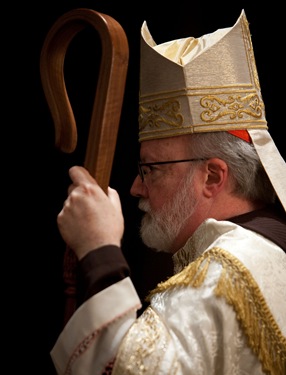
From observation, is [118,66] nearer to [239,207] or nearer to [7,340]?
[239,207]

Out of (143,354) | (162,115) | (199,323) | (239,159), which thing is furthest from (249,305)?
(162,115)

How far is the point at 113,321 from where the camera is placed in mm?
1566

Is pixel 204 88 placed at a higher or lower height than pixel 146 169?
higher

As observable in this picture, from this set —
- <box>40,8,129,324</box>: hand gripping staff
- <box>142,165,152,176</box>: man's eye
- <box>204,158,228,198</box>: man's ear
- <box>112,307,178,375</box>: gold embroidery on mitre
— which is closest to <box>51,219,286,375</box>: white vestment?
<box>112,307,178,375</box>: gold embroidery on mitre

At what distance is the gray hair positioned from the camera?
2082mm

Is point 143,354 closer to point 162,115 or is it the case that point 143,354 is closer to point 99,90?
point 99,90

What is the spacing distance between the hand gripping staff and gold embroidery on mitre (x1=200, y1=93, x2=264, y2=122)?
1.79ft

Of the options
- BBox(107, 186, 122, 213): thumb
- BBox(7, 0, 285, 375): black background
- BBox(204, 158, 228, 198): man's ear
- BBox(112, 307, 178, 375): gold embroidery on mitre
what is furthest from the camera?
BBox(7, 0, 285, 375): black background

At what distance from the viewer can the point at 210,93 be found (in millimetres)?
2170

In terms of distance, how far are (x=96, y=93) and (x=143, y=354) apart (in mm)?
655

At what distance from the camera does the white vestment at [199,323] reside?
5.12 feet

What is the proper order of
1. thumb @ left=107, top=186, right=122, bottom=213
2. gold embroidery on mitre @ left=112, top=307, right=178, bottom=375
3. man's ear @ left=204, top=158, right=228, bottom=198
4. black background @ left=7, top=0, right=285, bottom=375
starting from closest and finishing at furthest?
1. gold embroidery on mitre @ left=112, top=307, right=178, bottom=375
2. thumb @ left=107, top=186, right=122, bottom=213
3. man's ear @ left=204, top=158, right=228, bottom=198
4. black background @ left=7, top=0, right=285, bottom=375

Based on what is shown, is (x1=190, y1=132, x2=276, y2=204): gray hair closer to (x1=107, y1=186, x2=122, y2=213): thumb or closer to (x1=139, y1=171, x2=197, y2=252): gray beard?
(x1=139, y1=171, x2=197, y2=252): gray beard

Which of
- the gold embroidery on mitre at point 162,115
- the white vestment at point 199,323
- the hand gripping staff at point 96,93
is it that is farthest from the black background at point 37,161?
the white vestment at point 199,323
